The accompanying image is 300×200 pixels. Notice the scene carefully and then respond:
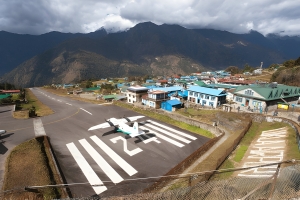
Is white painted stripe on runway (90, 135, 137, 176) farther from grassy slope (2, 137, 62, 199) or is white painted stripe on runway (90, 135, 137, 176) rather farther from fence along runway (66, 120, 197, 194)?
grassy slope (2, 137, 62, 199)

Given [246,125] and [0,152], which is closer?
[0,152]

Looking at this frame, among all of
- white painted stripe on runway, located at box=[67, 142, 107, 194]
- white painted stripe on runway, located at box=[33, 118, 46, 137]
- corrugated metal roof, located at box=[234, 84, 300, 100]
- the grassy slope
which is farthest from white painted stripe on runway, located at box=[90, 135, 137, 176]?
corrugated metal roof, located at box=[234, 84, 300, 100]

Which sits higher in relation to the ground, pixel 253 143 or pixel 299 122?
pixel 299 122

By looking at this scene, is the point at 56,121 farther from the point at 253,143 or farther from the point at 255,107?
the point at 255,107

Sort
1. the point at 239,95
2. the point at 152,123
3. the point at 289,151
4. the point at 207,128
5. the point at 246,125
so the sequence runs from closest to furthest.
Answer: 1. the point at 289,151
2. the point at 246,125
3. the point at 207,128
4. the point at 152,123
5. the point at 239,95

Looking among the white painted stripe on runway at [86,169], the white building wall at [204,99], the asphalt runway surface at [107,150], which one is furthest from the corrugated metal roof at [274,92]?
the white painted stripe on runway at [86,169]

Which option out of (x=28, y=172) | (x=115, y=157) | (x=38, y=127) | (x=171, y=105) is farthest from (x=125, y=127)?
(x=171, y=105)

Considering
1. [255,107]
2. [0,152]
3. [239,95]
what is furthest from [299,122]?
[0,152]

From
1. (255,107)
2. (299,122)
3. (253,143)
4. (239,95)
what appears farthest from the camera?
(239,95)
